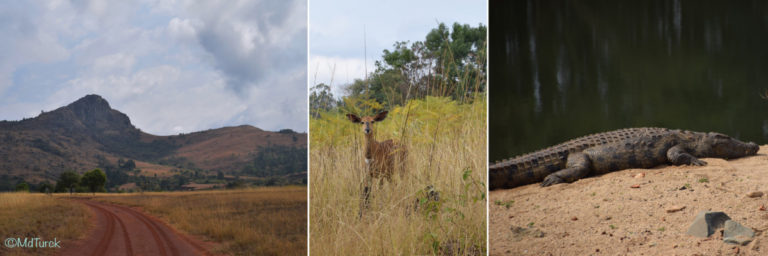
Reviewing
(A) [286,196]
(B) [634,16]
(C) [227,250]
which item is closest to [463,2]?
(A) [286,196]

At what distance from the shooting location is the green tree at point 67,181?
250 centimetres

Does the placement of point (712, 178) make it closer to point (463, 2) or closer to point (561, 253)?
point (561, 253)

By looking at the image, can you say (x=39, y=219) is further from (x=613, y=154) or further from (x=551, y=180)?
(x=613, y=154)

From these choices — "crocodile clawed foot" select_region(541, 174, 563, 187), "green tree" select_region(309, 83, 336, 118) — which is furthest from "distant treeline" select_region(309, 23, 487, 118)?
"crocodile clawed foot" select_region(541, 174, 563, 187)

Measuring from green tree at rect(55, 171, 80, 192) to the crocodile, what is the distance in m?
4.27

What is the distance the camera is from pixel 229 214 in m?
2.60

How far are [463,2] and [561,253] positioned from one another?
2.05 m

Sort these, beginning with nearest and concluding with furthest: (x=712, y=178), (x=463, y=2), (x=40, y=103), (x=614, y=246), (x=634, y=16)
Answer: (x=40, y=103), (x=463, y=2), (x=614, y=246), (x=712, y=178), (x=634, y=16)

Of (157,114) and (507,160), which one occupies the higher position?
(157,114)

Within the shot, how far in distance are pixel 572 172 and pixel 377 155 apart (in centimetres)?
343

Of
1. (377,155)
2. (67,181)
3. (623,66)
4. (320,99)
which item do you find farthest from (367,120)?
(623,66)

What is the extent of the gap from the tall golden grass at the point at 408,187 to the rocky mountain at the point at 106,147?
40 centimetres

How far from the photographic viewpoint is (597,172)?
5.52 meters

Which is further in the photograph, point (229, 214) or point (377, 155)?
point (377, 155)
